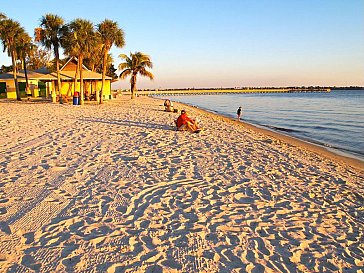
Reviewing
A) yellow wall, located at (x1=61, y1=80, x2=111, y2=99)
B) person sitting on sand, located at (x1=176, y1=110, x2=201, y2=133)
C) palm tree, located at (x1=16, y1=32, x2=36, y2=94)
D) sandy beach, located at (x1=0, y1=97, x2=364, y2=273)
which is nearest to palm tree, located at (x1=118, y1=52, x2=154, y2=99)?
yellow wall, located at (x1=61, y1=80, x2=111, y2=99)

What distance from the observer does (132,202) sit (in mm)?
4719

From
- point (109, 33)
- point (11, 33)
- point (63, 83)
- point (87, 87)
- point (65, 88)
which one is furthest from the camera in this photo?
point (87, 87)

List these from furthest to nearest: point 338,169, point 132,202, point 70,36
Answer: point 70,36 → point 338,169 → point 132,202

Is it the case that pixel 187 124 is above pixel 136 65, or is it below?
below

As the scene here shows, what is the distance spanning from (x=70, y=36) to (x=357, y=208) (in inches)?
Result: 922

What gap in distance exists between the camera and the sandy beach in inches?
127

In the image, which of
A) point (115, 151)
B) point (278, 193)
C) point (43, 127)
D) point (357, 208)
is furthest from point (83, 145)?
point (357, 208)

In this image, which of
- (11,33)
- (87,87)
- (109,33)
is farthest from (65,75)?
(109,33)

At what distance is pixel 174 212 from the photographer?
4398 millimetres

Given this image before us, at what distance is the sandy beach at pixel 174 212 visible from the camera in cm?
324

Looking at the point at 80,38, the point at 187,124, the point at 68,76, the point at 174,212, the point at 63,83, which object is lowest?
the point at 174,212

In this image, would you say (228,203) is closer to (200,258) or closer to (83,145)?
(200,258)

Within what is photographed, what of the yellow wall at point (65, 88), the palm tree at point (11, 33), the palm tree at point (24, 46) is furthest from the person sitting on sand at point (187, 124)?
the yellow wall at point (65, 88)

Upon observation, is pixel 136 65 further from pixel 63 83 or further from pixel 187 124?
pixel 187 124
